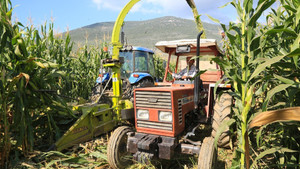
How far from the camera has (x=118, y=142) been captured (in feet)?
10.0

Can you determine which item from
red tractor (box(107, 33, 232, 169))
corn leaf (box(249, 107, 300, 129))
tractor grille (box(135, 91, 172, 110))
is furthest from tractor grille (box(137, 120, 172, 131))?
corn leaf (box(249, 107, 300, 129))

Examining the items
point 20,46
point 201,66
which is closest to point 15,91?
point 20,46

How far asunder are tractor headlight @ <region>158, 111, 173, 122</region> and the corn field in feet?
2.66

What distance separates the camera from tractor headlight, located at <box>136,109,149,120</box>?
2971 millimetres

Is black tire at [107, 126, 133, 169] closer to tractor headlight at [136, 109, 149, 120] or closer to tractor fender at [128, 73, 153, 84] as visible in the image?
tractor headlight at [136, 109, 149, 120]

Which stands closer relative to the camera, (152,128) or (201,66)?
(152,128)

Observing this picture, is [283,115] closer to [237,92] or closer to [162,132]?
[237,92]

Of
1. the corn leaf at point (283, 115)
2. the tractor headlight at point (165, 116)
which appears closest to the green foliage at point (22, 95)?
the tractor headlight at point (165, 116)

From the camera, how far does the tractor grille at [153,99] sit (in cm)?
278

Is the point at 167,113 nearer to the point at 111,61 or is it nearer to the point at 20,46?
the point at 111,61

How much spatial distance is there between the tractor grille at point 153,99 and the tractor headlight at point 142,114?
0.09m

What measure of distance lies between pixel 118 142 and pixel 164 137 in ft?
2.46

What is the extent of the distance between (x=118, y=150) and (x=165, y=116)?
93 cm

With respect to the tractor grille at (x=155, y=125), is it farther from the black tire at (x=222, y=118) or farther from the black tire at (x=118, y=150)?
the black tire at (x=222, y=118)
